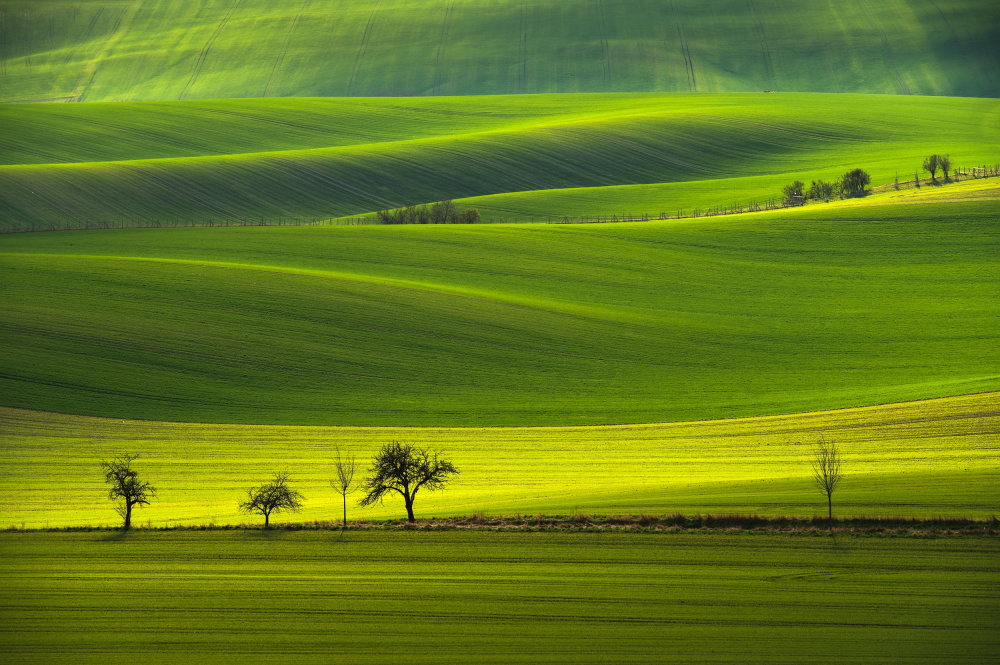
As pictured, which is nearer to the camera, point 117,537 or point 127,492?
point 117,537

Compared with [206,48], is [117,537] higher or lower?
lower

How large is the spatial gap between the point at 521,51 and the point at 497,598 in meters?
130

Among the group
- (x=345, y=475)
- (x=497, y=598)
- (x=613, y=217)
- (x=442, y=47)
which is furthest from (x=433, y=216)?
(x=442, y=47)

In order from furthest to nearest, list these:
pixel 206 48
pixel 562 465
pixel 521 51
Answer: pixel 206 48, pixel 521 51, pixel 562 465

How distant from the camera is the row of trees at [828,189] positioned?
71.8 m

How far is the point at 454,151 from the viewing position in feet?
306

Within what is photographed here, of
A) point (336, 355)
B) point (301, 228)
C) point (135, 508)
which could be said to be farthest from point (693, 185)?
point (135, 508)

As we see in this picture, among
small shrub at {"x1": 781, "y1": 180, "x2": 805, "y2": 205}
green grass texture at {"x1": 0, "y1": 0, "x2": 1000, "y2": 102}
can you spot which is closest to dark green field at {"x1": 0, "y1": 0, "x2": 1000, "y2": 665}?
small shrub at {"x1": 781, "y1": 180, "x2": 805, "y2": 205}

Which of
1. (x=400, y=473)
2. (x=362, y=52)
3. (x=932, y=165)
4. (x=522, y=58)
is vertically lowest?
(x=400, y=473)

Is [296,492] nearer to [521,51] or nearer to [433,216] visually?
[433,216]

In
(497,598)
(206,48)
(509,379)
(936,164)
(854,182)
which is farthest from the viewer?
(206,48)

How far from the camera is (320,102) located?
394ft

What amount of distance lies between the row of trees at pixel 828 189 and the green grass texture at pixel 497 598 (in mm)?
53355

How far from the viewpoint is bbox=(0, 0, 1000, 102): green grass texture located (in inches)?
5315
